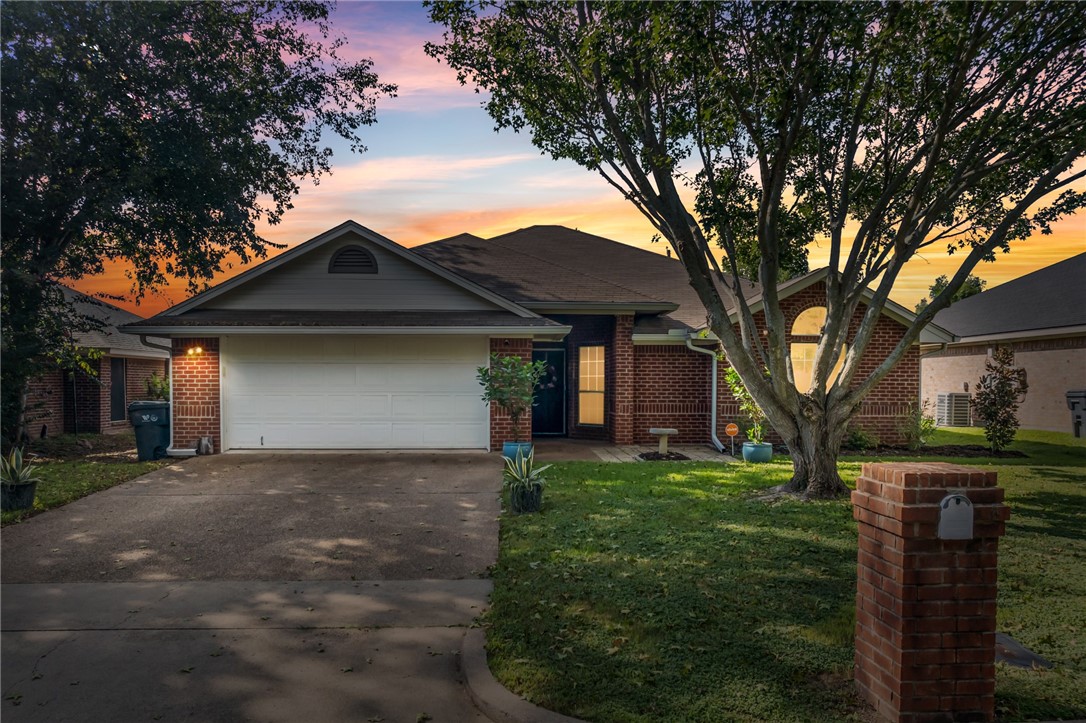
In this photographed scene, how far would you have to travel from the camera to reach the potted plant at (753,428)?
12070 mm

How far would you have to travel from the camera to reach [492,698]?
3668 mm

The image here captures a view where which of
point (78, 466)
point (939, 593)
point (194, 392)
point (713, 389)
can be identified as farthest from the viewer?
point (713, 389)

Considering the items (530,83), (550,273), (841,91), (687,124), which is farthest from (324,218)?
(841,91)

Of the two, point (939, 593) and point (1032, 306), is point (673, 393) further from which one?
point (1032, 306)

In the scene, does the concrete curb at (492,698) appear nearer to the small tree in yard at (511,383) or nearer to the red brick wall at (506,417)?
the small tree in yard at (511,383)

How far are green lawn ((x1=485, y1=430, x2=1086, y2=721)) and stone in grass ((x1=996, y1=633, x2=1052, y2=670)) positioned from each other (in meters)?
0.11

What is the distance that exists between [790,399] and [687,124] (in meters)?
4.14

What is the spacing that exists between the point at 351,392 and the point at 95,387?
1001cm

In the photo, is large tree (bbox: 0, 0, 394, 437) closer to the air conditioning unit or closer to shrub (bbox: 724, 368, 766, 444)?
shrub (bbox: 724, 368, 766, 444)

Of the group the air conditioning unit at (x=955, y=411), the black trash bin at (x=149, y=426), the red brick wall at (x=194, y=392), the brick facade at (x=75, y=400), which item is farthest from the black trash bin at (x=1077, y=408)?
the brick facade at (x=75, y=400)

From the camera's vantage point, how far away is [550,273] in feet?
52.8

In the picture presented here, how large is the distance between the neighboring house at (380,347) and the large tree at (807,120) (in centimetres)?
379

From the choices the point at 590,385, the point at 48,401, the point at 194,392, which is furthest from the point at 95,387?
the point at 590,385

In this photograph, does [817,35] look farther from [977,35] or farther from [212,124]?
[212,124]
